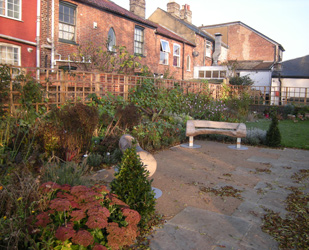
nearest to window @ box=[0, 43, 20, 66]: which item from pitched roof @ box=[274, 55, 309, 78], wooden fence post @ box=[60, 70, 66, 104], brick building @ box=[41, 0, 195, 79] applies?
brick building @ box=[41, 0, 195, 79]

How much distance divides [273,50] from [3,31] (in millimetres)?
29492

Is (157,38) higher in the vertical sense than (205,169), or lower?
higher

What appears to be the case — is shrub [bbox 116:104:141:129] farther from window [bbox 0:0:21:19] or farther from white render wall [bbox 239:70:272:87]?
white render wall [bbox 239:70:272:87]

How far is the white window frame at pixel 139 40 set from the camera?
19.9 m

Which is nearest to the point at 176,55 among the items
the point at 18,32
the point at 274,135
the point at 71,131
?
the point at 18,32

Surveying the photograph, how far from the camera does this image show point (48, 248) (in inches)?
86.1

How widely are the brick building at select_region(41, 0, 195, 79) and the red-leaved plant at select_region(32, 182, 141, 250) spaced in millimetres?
11366

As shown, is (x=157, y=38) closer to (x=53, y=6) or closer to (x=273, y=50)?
(x=53, y=6)

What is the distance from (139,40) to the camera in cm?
2031

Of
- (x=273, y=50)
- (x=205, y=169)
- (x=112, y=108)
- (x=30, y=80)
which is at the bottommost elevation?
(x=205, y=169)

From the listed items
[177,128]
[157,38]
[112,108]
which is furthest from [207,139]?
[157,38]

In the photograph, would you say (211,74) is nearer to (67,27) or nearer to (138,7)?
(138,7)

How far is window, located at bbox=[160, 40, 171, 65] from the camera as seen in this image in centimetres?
2306

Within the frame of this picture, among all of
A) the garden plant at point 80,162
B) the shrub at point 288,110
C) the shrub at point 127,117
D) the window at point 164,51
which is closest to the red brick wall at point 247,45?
the window at point 164,51
